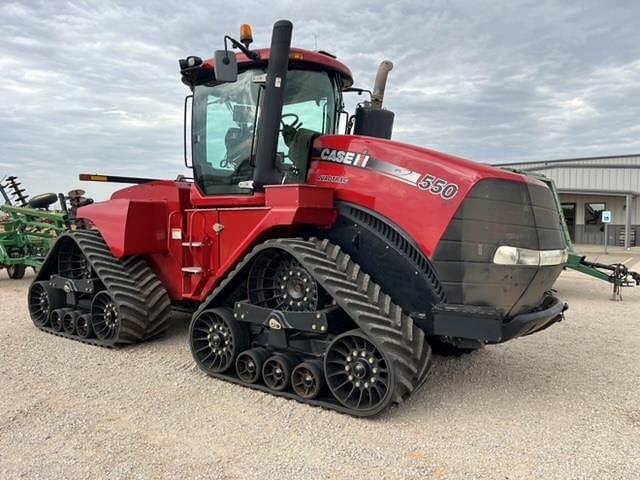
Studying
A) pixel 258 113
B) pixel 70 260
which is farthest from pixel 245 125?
pixel 70 260

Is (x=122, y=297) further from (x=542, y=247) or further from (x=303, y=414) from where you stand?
(x=542, y=247)

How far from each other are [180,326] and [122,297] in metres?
1.27

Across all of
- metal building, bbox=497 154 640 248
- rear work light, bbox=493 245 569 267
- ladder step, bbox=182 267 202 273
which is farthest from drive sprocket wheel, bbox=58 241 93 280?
metal building, bbox=497 154 640 248

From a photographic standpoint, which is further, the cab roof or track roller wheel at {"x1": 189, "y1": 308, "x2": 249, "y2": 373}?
the cab roof

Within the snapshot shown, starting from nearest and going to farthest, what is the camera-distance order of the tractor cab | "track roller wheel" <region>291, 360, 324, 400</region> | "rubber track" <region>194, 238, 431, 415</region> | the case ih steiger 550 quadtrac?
1. "rubber track" <region>194, 238, 431, 415</region>
2. the case ih steiger 550 quadtrac
3. "track roller wheel" <region>291, 360, 324, 400</region>
4. the tractor cab

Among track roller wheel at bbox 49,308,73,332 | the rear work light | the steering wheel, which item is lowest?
track roller wheel at bbox 49,308,73,332

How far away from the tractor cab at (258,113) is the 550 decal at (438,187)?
1229 mm

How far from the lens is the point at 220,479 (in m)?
3.11

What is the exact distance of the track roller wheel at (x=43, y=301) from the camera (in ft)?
21.6

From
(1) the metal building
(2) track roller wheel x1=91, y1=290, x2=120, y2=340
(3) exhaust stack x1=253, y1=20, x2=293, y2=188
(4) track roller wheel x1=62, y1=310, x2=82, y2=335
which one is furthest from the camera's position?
(1) the metal building

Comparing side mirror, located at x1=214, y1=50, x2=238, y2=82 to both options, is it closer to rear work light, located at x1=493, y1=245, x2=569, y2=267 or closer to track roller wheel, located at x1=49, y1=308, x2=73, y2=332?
rear work light, located at x1=493, y1=245, x2=569, y2=267

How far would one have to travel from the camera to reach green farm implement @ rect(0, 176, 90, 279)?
37.6 ft

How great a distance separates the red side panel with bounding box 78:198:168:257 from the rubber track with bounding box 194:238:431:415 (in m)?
2.03

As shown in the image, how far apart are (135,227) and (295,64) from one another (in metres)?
2.48
